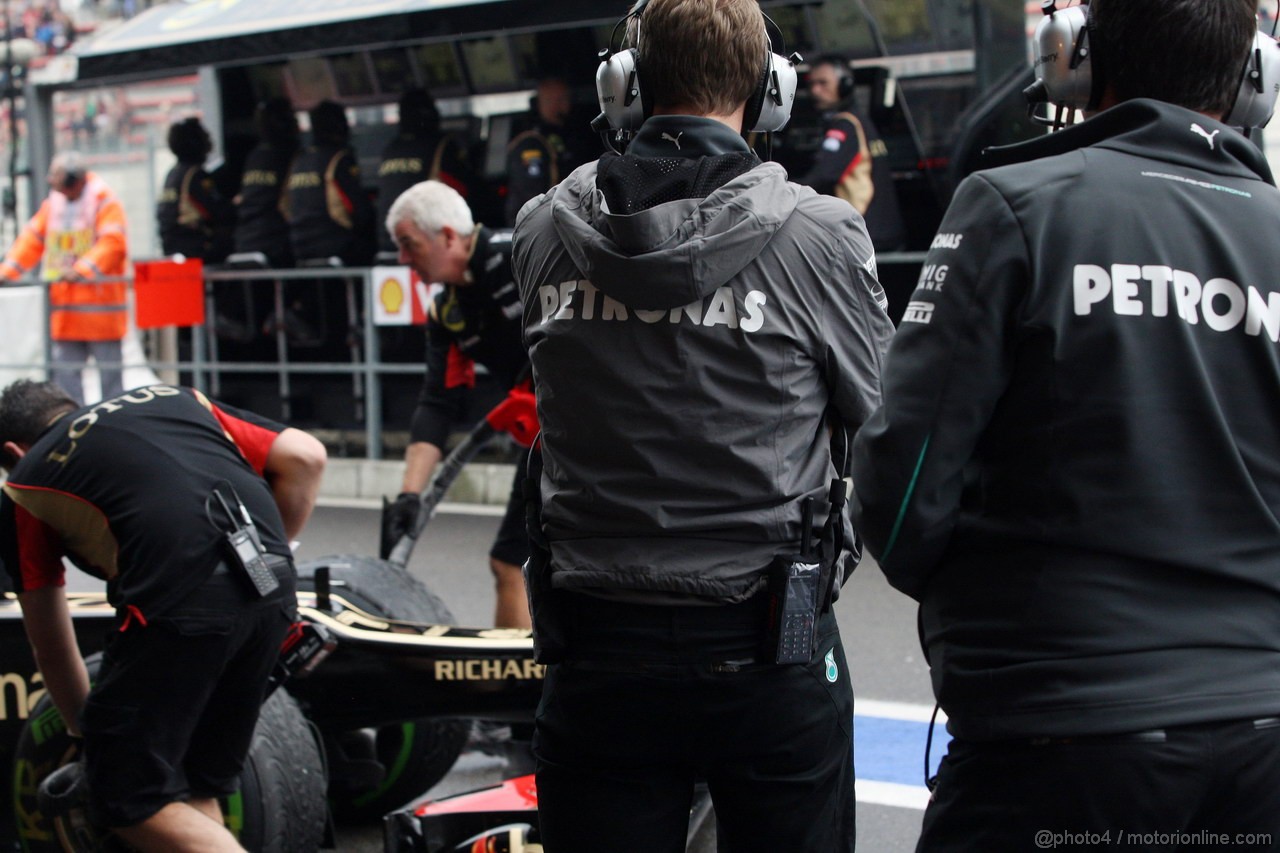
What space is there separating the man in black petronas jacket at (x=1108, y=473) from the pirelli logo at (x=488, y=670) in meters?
2.00

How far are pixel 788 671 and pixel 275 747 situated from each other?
5.50 ft

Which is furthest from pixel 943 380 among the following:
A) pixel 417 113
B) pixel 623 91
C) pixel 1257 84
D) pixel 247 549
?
pixel 417 113

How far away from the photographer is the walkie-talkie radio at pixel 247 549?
10.6 ft

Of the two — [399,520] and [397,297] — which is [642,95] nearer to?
[399,520]

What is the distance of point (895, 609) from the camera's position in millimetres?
6492

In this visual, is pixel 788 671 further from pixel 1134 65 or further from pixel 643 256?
pixel 1134 65

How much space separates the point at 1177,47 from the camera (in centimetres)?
180

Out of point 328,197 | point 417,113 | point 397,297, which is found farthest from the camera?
point 328,197

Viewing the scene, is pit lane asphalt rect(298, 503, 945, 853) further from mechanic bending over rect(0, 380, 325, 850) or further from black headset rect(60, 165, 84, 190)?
black headset rect(60, 165, 84, 190)

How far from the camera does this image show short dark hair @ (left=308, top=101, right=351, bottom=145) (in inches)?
431

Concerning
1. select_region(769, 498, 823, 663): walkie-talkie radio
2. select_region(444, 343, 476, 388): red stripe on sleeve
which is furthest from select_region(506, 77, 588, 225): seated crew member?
select_region(769, 498, 823, 663): walkie-talkie radio

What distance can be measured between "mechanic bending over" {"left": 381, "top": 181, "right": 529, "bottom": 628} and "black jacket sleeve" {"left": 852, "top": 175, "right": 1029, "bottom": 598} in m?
2.83

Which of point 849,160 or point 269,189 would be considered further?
point 269,189

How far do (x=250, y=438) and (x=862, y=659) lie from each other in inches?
114
